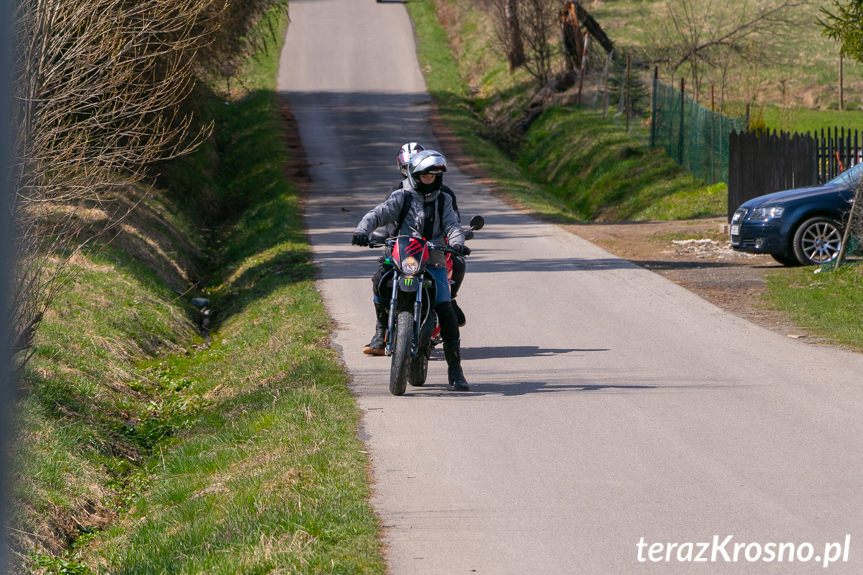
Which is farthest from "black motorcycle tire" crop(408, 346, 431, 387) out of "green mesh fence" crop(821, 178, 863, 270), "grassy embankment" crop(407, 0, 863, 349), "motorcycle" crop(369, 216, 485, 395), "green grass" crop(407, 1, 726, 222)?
"green grass" crop(407, 1, 726, 222)

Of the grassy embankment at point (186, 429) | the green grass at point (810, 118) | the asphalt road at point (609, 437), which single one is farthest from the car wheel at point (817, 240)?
the green grass at point (810, 118)

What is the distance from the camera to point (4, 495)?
1.78 m

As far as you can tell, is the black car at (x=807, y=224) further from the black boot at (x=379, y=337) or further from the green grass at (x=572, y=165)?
the black boot at (x=379, y=337)

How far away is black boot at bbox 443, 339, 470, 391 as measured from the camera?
9359 mm

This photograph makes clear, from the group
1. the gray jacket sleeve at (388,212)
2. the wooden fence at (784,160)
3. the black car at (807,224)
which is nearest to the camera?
the gray jacket sleeve at (388,212)

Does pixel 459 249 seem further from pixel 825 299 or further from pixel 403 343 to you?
pixel 825 299

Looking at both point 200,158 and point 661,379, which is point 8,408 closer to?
point 661,379

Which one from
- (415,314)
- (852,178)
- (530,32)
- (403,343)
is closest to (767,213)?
(852,178)

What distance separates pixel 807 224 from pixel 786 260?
72 cm

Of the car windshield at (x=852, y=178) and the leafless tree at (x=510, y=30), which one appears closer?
the car windshield at (x=852, y=178)

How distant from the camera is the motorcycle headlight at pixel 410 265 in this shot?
9.02 metres

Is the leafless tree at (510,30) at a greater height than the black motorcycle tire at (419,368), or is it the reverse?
the leafless tree at (510,30)

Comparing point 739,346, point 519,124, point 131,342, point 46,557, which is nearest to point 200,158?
point 519,124

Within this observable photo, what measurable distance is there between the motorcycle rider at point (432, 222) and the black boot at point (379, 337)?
95 centimetres
